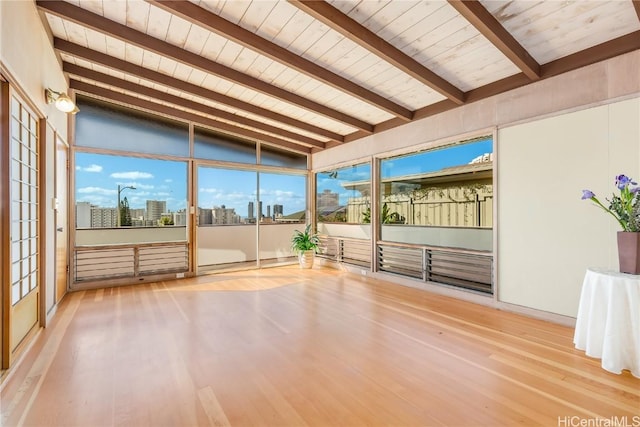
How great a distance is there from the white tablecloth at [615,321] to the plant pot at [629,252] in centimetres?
10

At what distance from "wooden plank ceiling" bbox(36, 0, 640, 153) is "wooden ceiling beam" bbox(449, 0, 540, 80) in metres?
0.01

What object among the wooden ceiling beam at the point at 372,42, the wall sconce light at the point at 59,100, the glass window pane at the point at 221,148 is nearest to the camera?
the wooden ceiling beam at the point at 372,42

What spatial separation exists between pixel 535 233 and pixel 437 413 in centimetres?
235

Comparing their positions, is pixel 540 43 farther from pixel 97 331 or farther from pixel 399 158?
pixel 97 331

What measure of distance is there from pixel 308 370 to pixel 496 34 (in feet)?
9.91

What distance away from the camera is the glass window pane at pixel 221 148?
5340 millimetres

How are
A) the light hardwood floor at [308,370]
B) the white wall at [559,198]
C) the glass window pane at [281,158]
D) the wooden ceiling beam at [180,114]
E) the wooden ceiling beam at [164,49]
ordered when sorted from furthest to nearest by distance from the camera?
the glass window pane at [281,158]
the wooden ceiling beam at [180,114]
the wooden ceiling beam at [164,49]
the white wall at [559,198]
the light hardwood floor at [308,370]

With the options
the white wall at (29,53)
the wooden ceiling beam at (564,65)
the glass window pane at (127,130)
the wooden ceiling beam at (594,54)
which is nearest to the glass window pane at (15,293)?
the white wall at (29,53)

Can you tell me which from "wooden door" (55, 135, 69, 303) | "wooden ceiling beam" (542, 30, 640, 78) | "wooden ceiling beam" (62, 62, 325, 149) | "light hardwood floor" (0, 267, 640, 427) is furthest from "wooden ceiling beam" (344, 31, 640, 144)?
"wooden door" (55, 135, 69, 303)

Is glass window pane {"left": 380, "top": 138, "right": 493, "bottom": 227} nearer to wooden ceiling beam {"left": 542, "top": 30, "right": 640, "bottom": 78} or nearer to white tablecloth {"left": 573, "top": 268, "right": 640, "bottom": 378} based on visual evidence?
wooden ceiling beam {"left": 542, "top": 30, "right": 640, "bottom": 78}

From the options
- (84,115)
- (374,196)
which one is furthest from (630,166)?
(84,115)

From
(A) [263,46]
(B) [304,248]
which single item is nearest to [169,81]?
(A) [263,46]

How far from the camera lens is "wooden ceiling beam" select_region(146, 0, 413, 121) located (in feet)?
8.39

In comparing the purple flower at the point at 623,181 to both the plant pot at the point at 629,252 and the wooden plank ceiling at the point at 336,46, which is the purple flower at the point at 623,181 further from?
the wooden plank ceiling at the point at 336,46
